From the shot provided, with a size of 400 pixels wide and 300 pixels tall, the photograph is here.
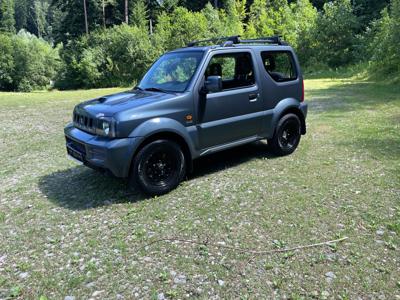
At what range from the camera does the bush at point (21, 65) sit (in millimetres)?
30281

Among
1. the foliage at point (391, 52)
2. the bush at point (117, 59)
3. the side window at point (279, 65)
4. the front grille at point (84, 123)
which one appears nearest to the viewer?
the front grille at point (84, 123)

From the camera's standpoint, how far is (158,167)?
4.96 meters

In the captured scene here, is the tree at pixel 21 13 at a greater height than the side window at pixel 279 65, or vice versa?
the tree at pixel 21 13

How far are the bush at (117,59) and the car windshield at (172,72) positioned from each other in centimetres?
2499

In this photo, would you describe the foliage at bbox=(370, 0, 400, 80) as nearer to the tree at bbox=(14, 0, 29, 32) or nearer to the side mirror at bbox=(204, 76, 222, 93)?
the side mirror at bbox=(204, 76, 222, 93)

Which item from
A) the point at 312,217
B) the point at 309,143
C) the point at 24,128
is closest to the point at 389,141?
the point at 309,143

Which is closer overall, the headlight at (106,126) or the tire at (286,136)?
the headlight at (106,126)

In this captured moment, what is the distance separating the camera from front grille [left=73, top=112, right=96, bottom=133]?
485cm

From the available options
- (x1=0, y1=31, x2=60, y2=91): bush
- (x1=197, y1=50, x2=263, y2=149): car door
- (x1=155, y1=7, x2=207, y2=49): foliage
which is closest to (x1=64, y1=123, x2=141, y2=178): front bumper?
(x1=197, y1=50, x2=263, y2=149): car door

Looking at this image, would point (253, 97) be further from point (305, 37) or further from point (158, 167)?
point (305, 37)

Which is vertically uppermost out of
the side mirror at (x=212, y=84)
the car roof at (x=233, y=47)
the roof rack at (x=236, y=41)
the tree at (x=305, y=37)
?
the tree at (x=305, y=37)

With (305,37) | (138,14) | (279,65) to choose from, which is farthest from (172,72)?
(138,14)

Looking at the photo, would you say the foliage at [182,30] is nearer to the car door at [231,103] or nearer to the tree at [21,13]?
the car door at [231,103]

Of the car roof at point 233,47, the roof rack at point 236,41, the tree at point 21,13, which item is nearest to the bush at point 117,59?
the roof rack at point 236,41
